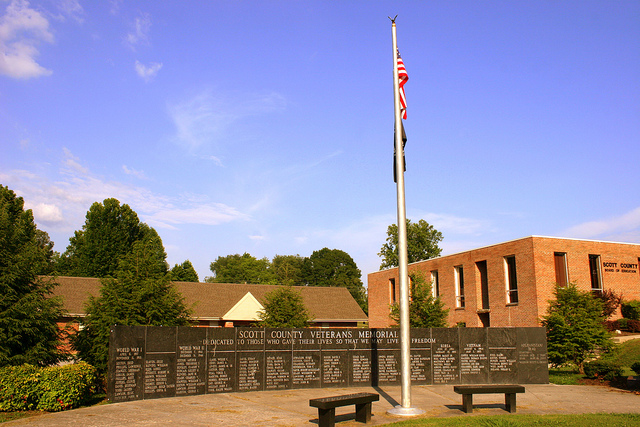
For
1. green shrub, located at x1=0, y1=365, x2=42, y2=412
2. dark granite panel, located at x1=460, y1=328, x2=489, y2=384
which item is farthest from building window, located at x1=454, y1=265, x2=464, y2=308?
green shrub, located at x1=0, y1=365, x2=42, y2=412

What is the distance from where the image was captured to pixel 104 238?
189 ft

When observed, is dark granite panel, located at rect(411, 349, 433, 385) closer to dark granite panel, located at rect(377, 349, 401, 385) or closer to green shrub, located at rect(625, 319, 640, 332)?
dark granite panel, located at rect(377, 349, 401, 385)

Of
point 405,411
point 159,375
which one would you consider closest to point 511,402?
point 405,411

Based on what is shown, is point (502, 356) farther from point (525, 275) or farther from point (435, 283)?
point (435, 283)

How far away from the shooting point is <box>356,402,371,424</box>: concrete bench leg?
10742 millimetres

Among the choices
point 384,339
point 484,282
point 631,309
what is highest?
point 484,282

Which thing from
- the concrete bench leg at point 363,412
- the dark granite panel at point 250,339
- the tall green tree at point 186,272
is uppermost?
the tall green tree at point 186,272

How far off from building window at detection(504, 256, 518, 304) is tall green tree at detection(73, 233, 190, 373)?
75.5 feet

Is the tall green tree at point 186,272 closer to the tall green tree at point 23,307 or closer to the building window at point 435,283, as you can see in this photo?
the building window at point 435,283

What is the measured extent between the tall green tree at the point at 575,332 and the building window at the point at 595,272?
48.0 feet

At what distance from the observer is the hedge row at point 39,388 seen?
11.7 m

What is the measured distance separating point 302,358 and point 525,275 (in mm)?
20393

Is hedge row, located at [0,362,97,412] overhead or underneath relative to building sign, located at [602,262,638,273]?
underneath

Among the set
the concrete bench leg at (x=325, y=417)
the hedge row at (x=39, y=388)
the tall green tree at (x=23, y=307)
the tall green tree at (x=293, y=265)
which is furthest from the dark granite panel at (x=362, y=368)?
the tall green tree at (x=293, y=265)
